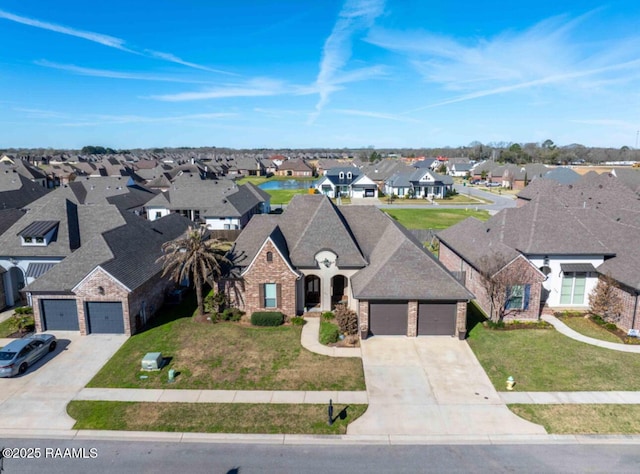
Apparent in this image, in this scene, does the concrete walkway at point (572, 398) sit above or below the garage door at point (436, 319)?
below

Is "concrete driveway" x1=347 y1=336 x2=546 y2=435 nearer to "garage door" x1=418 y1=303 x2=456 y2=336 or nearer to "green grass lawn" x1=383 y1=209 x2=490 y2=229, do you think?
"garage door" x1=418 y1=303 x2=456 y2=336

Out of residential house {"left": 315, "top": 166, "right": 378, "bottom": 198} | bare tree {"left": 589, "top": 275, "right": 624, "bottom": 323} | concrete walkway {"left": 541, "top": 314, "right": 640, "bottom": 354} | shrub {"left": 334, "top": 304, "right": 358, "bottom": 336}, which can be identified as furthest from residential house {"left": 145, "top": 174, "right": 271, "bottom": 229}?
bare tree {"left": 589, "top": 275, "right": 624, "bottom": 323}

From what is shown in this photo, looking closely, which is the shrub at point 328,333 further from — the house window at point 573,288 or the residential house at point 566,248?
the house window at point 573,288

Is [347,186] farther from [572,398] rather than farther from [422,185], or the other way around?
[572,398]

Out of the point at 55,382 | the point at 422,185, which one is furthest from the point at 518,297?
the point at 422,185

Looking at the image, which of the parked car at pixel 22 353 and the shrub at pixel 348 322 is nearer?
→ the parked car at pixel 22 353

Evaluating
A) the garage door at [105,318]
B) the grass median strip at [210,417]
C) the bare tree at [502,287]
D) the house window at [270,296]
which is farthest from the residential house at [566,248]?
the garage door at [105,318]

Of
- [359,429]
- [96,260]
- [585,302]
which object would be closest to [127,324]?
[96,260]
